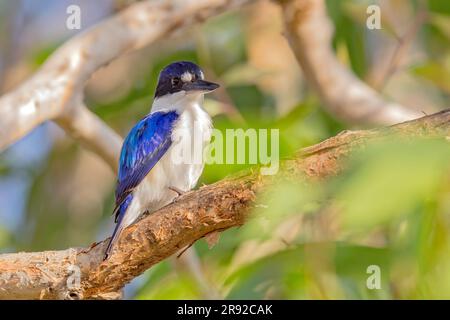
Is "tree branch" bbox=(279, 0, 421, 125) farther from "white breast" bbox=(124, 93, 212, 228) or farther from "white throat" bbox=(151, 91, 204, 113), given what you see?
"white breast" bbox=(124, 93, 212, 228)

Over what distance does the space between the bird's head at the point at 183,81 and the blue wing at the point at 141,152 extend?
14 cm

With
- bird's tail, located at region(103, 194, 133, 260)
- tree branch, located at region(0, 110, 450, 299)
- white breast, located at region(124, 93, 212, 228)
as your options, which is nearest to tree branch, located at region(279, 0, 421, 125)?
white breast, located at region(124, 93, 212, 228)

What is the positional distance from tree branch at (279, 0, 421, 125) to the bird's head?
2.39 feet

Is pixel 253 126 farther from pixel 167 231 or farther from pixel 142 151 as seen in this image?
pixel 167 231

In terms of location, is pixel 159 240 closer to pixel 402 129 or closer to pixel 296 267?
pixel 402 129

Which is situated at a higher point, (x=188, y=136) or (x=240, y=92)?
(x=240, y=92)

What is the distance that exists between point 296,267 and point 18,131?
1.14 meters

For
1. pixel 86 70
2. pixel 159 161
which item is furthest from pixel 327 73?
pixel 159 161

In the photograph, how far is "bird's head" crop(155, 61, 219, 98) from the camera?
11.0 feet

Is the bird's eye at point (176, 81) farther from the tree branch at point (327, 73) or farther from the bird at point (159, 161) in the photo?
the tree branch at point (327, 73)

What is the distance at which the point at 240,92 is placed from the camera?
17.0 feet
